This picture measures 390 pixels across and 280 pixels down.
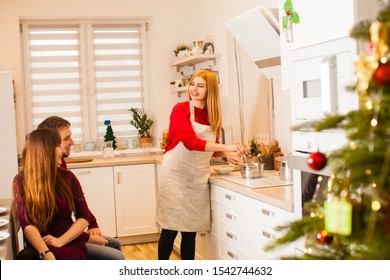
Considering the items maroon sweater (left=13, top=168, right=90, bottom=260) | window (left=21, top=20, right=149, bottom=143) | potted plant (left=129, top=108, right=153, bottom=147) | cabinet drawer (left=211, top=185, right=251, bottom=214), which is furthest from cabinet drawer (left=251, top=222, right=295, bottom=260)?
window (left=21, top=20, right=149, bottom=143)

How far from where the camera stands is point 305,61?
2.21 m

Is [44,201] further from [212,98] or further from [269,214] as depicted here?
[212,98]

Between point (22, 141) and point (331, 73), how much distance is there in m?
3.88

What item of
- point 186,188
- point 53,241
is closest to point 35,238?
point 53,241

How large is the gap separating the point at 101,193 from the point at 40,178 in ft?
8.81

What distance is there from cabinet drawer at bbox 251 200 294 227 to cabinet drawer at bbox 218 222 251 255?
207 millimetres

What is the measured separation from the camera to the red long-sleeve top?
11.4 feet

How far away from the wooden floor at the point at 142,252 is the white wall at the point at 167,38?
3.57 feet

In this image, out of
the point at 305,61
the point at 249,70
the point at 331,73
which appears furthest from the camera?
the point at 249,70

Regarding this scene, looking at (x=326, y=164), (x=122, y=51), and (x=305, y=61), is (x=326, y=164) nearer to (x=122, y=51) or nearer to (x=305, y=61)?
(x=305, y=61)
